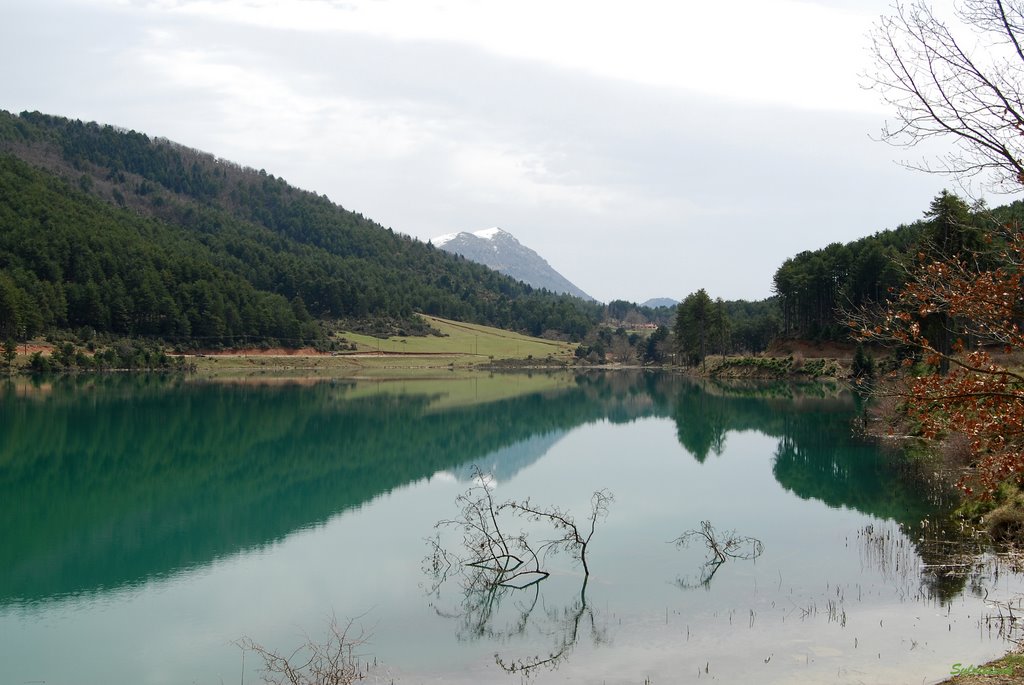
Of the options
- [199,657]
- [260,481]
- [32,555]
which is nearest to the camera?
[199,657]

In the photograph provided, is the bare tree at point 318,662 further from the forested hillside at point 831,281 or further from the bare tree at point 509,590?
the forested hillside at point 831,281

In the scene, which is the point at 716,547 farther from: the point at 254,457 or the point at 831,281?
the point at 831,281

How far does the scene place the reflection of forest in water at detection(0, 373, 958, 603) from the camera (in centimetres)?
2334

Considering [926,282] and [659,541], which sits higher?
[926,282]

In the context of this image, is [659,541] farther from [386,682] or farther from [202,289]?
[202,289]

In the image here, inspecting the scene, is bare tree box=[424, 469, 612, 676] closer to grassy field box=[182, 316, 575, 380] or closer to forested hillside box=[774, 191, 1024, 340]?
forested hillside box=[774, 191, 1024, 340]

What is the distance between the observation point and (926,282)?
33.0ft

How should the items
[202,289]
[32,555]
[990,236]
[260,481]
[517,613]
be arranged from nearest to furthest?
[990,236]
[517,613]
[32,555]
[260,481]
[202,289]

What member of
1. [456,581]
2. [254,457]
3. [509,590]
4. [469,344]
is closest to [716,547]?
[509,590]

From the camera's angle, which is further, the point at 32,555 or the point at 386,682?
the point at 32,555

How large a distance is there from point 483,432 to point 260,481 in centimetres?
1993

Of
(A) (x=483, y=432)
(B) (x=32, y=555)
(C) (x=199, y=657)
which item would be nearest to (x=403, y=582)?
(C) (x=199, y=657)

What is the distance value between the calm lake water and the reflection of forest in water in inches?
7.1

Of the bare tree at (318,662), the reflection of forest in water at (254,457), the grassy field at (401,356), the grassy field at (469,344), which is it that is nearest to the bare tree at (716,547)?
the reflection of forest in water at (254,457)
